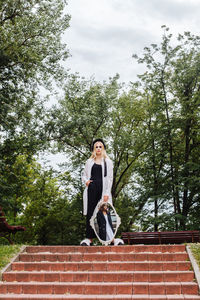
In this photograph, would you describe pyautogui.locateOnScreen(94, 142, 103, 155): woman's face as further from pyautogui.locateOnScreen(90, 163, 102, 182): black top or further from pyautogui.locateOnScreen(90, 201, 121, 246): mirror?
pyautogui.locateOnScreen(90, 201, 121, 246): mirror

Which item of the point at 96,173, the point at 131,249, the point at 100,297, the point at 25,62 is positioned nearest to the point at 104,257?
the point at 131,249

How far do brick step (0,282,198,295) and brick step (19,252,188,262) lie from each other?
4.38 ft

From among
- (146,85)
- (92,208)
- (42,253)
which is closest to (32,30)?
(146,85)

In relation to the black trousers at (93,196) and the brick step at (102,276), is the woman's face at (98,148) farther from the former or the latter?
the brick step at (102,276)

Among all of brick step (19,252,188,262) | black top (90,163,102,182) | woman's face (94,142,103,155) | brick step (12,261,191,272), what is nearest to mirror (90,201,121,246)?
black top (90,163,102,182)

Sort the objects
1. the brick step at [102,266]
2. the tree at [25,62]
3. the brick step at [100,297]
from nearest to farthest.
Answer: the brick step at [100,297] < the brick step at [102,266] < the tree at [25,62]

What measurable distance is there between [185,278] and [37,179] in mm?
21521

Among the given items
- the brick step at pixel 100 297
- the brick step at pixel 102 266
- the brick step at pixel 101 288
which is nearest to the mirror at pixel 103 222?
the brick step at pixel 102 266

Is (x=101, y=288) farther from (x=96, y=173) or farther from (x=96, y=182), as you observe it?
(x=96, y=173)

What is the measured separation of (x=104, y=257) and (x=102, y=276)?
1040 millimetres

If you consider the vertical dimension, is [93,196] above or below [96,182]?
below

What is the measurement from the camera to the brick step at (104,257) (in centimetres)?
832

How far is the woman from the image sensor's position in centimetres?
1019

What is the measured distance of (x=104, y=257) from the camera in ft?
27.8
